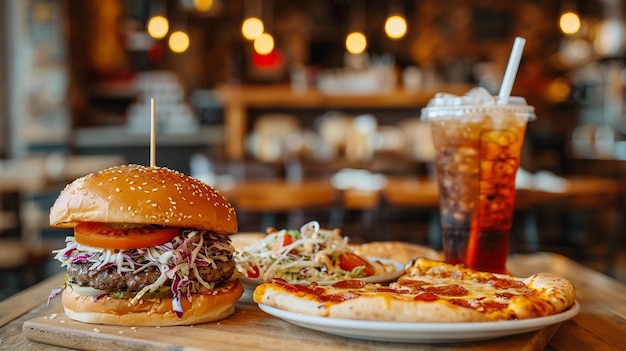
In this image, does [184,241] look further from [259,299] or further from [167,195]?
[259,299]

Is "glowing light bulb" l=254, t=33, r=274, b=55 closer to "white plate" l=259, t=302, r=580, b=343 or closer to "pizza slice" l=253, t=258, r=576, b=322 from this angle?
"pizza slice" l=253, t=258, r=576, b=322

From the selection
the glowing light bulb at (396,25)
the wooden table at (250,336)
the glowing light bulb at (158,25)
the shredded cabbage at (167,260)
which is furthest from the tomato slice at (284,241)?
the glowing light bulb at (158,25)

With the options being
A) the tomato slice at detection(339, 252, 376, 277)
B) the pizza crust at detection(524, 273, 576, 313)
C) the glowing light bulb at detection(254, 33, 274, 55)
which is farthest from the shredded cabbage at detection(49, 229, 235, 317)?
the glowing light bulb at detection(254, 33, 274, 55)

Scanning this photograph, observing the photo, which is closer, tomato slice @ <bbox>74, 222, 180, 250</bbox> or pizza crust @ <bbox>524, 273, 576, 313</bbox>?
pizza crust @ <bbox>524, 273, 576, 313</bbox>

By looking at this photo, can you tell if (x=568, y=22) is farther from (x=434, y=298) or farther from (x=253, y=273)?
(x=434, y=298)

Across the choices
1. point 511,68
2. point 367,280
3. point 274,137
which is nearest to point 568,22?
point 274,137

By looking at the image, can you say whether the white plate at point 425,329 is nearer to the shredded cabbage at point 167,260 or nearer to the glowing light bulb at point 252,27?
the shredded cabbage at point 167,260

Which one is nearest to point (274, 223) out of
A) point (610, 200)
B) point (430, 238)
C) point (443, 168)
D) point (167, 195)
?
point (430, 238)
